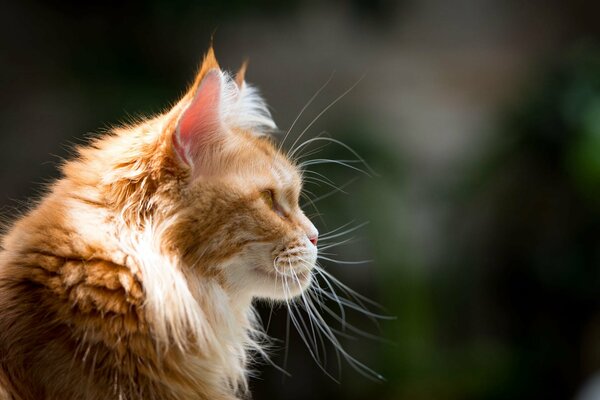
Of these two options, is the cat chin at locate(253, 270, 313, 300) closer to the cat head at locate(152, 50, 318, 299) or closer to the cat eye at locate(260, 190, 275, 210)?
the cat head at locate(152, 50, 318, 299)

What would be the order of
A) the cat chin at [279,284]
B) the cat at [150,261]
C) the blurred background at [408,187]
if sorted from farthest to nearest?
the blurred background at [408,187]
the cat chin at [279,284]
the cat at [150,261]

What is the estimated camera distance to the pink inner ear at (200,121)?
1.04 metres

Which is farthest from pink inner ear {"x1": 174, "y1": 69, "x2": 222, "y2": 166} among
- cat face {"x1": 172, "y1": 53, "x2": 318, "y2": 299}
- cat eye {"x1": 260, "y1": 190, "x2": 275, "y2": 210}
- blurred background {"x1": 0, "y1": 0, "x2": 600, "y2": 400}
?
blurred background {"x1": 0, "y1": 0, "x2": 600, "y2": 400}

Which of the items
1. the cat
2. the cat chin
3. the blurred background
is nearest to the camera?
the cat

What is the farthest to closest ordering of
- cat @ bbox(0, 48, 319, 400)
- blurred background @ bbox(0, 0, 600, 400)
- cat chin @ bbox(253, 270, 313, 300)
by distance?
blurred background @ bbox(0, 0, 600, 400) < cat chin @ bbox(253, 270, 313, 300) < cat @ bbox(0, 48, 319, 400)

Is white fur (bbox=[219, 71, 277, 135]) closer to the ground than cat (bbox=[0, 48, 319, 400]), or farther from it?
farther from it

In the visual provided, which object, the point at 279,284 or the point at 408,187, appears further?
the point at 408,187

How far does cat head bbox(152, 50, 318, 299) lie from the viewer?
3.47 feet

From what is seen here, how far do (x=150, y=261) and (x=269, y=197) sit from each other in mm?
236

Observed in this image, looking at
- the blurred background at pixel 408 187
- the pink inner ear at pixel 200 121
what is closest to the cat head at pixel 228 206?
the pink inner ear at pixel 200 121

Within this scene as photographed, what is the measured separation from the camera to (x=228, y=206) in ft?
3.57

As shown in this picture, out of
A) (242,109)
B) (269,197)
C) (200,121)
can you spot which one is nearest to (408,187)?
(242,109)

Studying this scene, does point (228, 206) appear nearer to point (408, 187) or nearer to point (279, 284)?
point (279, 284)

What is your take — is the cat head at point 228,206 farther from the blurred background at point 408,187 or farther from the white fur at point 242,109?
the blurred background at point 408,187
